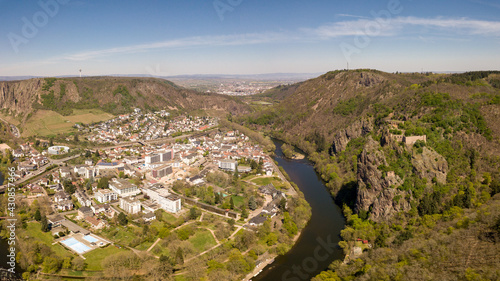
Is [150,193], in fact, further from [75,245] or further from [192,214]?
[75,245]

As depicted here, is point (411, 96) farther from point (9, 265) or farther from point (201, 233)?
point (9, 265)

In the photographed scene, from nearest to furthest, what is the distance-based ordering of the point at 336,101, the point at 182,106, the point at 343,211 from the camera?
1. the point at 343,211
2. the point at 336,101
3. the point at 182,106

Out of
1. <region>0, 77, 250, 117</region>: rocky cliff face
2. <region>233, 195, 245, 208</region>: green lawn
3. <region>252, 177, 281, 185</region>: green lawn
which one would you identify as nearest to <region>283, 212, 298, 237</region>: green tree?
<region>233, 195, 245, 208</region>: green lawn

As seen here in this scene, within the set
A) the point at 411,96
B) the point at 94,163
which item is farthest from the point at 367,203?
the point at 94,163

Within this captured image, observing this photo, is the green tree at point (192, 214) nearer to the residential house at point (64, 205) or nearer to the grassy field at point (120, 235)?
the grassy field at point (120, 235)

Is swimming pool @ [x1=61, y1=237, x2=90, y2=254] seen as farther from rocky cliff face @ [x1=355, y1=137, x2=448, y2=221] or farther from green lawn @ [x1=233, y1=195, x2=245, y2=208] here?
rocky cliff face @ [x1=355, y1=137, x2=448, y2=221]

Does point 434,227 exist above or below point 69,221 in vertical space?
above

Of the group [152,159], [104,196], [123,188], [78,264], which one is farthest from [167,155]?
[78,264]
